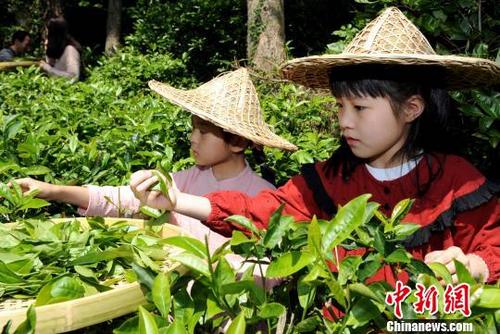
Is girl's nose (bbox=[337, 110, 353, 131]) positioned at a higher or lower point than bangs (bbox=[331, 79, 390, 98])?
lower

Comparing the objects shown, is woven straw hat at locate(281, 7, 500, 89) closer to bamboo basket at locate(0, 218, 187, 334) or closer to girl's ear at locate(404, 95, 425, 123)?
girl's ear at locate(404, 95, 425, 123)

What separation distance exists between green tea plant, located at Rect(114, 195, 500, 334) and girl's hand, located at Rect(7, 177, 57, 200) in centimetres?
83

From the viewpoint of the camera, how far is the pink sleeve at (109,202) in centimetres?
204

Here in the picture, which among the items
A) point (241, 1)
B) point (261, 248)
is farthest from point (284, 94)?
point (241, 1)

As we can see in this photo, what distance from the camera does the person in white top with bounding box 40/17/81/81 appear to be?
22.4 ft

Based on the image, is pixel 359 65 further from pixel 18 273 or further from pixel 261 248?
pixel 18 273

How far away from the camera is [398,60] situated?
5.68ft

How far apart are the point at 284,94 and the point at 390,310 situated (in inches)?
107

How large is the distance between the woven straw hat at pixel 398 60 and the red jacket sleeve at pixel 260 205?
0.38m

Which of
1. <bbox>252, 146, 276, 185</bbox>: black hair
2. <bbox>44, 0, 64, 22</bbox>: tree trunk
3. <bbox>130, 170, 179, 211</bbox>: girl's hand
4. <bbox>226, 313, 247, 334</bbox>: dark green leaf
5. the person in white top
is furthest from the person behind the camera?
<bbox>44, 0, 64, 22</bbox>: tree trunk

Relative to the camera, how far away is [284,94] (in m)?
3.67

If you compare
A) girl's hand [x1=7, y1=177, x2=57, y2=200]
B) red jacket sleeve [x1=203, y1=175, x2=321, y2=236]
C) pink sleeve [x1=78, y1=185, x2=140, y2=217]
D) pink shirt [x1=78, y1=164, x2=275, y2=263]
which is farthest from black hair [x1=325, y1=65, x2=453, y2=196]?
girl's hand [x1=7, y1=177, x2=57, y2=200]

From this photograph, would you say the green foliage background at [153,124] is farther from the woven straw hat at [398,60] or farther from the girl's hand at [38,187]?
the woven straw hat at [398,60]

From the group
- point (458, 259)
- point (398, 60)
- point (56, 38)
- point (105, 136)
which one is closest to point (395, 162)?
point (398, 60)
